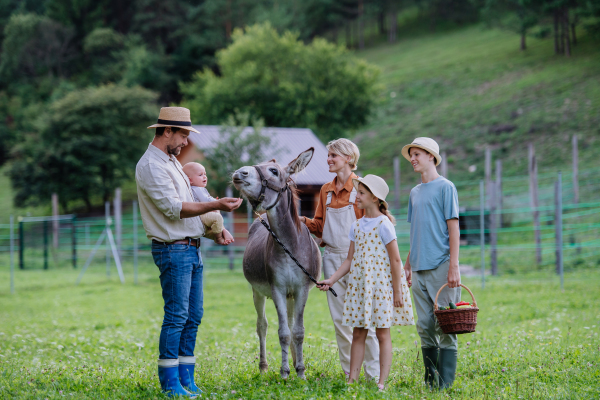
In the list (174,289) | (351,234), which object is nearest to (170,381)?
(174,289)

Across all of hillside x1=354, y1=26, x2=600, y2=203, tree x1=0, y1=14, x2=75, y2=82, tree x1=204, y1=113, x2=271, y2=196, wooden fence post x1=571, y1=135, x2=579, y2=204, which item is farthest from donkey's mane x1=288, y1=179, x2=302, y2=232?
tree x1=0, y1=14, x2=75, y2=82

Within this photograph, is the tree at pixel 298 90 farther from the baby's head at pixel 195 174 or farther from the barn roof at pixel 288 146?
the baby's head at pixel 195 174

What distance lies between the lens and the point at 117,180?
32.0 metres

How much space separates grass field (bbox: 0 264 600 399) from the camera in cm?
473

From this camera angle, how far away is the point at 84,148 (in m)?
30.4

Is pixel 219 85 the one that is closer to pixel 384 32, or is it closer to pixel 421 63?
pixel 421 63

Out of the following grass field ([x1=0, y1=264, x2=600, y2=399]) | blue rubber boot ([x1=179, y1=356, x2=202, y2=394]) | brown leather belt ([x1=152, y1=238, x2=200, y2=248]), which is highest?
brown leather belt ([x1=152, y1=238, x2=200, y2=248])

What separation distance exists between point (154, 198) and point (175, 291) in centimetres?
77

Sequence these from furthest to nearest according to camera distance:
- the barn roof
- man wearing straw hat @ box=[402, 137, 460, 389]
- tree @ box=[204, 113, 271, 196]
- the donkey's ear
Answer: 1. the barn roof
2. tree @ box=[204, 113, 271, 196]
3. the donkey's ear
4. man wearing straw hat @ box=[402, 137, 460, 389]

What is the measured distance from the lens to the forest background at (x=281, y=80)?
101 ft

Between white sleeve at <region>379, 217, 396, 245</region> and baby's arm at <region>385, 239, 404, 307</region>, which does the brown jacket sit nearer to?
white sleeve at <region>379, 217, 396, 245</region>

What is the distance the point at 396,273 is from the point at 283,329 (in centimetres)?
116

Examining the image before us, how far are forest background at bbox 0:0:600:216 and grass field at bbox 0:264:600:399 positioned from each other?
14650 millimetres

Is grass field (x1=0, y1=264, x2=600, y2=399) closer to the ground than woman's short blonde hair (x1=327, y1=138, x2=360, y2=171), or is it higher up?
closer to the ground
